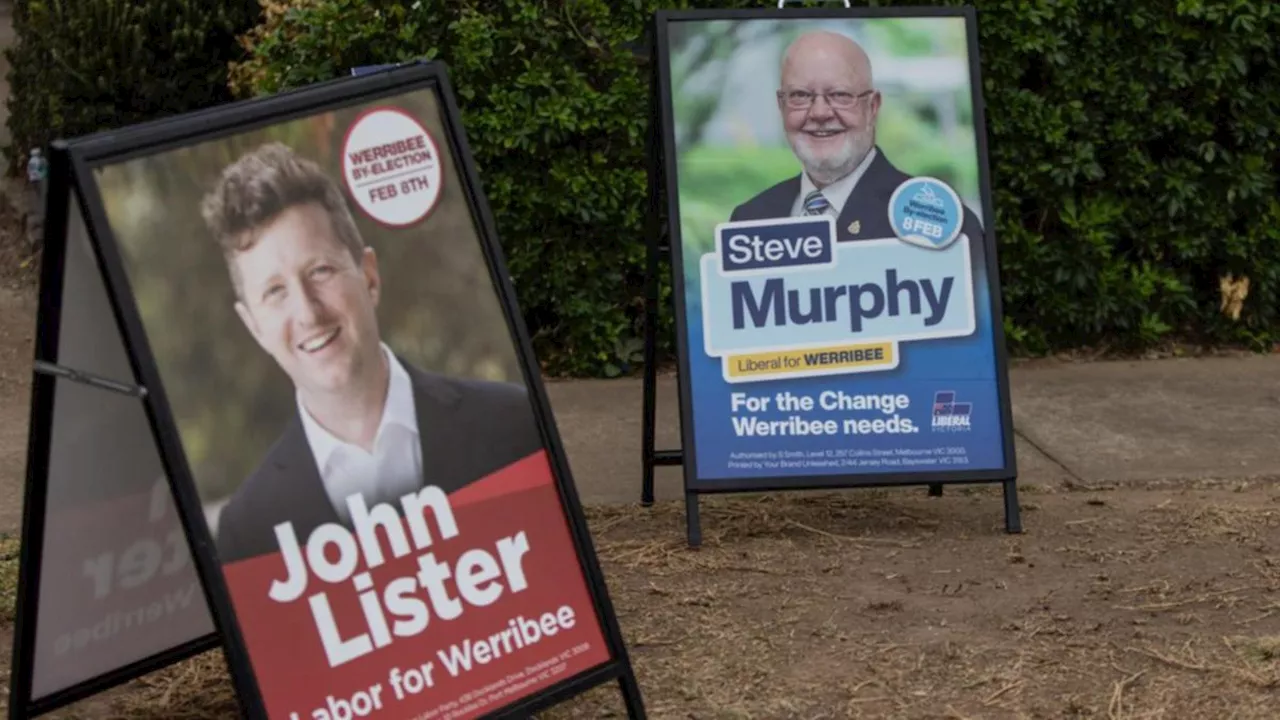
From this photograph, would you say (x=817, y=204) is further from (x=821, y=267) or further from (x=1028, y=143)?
(x=1028, y=143)

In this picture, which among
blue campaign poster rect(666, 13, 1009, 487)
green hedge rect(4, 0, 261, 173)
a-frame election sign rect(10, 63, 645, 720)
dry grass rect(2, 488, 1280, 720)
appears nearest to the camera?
a-frame election sign rect(10, 63, 645, 720)

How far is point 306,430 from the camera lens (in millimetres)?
3680

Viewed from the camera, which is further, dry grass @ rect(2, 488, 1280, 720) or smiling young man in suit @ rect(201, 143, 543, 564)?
dry grass @ rect(2, 488, 1280, 720)

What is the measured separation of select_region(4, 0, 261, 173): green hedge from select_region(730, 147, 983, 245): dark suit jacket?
3943mm

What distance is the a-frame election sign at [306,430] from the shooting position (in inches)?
139

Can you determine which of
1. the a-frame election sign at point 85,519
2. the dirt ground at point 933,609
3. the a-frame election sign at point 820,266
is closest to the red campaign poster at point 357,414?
the a-frame election sign at point 85,519

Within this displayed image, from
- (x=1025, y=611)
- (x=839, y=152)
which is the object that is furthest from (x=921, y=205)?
(x=1025, y=611)

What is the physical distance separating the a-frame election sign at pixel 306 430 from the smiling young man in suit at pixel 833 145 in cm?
174

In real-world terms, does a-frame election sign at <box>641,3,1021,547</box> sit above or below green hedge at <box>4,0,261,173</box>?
below

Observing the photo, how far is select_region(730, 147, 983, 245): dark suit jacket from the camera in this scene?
5523 millimetres

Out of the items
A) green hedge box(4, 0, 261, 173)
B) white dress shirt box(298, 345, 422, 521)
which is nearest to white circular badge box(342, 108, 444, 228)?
white dress shirt box(298, 345, 422, 521)

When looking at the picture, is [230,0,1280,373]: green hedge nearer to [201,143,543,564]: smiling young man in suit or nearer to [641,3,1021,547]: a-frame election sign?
[641,3,1021,547]: a-frame election sign

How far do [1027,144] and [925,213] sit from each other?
220cm

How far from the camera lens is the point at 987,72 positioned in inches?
294
